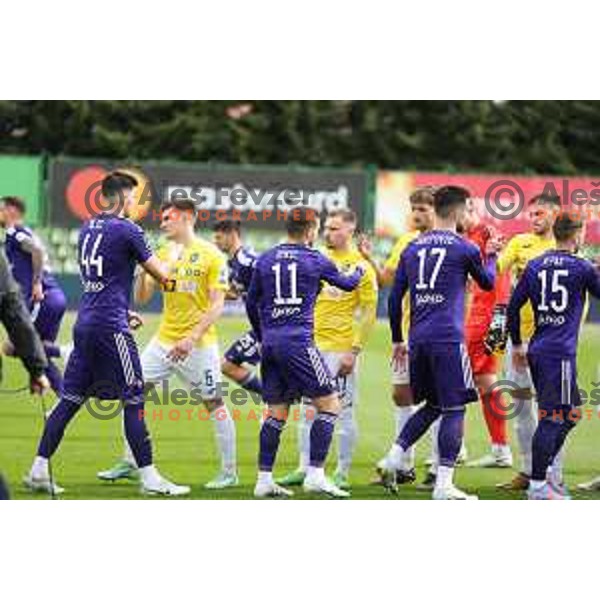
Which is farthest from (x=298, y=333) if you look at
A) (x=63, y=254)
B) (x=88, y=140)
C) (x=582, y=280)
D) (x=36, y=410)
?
(x=88, y=140)

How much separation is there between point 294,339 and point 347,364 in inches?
38.0

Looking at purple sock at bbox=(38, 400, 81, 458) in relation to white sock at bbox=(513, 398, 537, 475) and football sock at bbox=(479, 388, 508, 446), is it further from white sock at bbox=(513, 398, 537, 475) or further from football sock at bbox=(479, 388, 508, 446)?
football sock at bbox=(479, 388, 508, 446)

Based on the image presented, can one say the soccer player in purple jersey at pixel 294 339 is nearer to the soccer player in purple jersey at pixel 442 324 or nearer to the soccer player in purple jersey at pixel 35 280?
the soccer player in purple jersey at pixel 442 324

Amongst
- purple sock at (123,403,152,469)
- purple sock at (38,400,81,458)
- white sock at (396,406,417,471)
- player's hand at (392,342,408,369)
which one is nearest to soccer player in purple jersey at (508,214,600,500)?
player's hand at (392,342,408,369)

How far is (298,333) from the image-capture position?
459 inches

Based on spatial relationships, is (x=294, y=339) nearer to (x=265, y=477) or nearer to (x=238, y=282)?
(x=265, y=477)

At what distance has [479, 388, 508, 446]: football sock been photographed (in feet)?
45.5

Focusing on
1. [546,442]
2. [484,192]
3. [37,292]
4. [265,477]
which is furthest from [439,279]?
[484,192]

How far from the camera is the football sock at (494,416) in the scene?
1386 cm

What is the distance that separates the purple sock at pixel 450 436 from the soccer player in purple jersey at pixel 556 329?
0.54m

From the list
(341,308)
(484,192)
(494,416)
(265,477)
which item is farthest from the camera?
(484,192)

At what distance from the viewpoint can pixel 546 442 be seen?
1153cm

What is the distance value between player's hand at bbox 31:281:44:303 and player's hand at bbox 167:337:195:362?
13.2 feet

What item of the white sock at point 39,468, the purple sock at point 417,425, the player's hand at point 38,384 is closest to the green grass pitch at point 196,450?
the white sock at point 39,468
